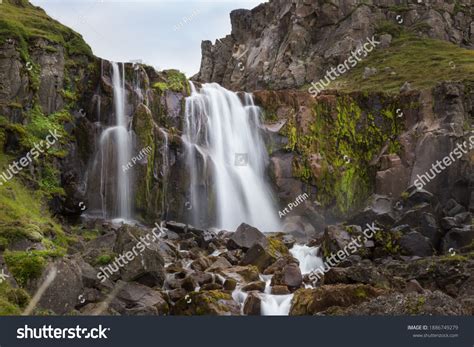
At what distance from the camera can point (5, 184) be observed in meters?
23.9

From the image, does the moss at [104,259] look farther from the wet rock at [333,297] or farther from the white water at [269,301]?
the wet rock at [333,297]

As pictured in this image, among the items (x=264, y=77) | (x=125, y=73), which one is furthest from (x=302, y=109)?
(x=264, y=77)

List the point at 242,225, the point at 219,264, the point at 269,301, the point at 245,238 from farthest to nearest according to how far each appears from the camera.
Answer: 1. the point at 242,225
2. the point at 245,238
3. the point at 219,264
4. the point at 269,301

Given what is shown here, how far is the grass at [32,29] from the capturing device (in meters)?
30.4

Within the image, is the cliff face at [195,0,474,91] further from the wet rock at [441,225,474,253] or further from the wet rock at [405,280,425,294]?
the wet rock at [405,280,425,294]

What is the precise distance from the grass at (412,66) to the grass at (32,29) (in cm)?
2682

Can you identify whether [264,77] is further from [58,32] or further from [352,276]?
[352,276]

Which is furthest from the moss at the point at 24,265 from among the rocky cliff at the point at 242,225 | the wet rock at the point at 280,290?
the wet rock at the point at 280,290

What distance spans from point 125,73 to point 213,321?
27.0 meters

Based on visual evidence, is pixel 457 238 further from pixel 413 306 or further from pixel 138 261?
pixel 138 261

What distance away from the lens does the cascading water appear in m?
32.2

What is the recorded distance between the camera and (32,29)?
32.8m

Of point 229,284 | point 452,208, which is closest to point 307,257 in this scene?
point 229,284

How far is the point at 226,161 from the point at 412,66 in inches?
1272
